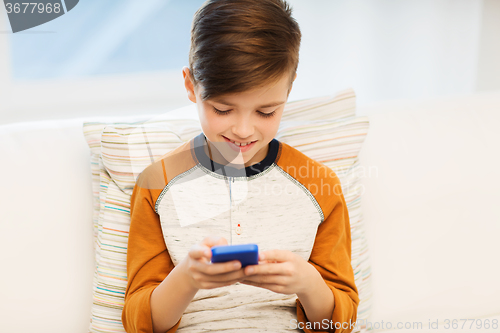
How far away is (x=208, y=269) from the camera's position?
0.61 m

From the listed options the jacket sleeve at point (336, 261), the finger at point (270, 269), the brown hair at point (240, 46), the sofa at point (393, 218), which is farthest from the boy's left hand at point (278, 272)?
the sofa at point (393, 218)

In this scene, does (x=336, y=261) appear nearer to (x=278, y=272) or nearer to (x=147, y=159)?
(x=278, y=272)

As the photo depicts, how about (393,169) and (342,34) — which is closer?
(393,169)

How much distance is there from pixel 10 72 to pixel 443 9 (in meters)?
1.63

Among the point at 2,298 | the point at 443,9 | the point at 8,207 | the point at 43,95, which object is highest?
the point at 443,9

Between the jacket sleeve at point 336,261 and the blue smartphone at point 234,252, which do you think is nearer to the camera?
the blue smartphone at point 234,252

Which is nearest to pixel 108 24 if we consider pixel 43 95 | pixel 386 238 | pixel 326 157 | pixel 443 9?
pixel 43 95

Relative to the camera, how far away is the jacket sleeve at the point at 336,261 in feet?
2.74

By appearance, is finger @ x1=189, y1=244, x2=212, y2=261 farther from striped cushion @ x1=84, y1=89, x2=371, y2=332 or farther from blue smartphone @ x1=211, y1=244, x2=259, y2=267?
striped cushion @ x1=84, y1=89, x2=371, y2=332

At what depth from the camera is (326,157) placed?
40.6 inches

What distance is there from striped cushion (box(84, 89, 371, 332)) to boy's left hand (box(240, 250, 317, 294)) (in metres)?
0.38

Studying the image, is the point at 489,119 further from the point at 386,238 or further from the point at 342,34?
the point at 342,34

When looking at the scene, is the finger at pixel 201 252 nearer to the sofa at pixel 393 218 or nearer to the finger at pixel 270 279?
the finger at pixel 270 279

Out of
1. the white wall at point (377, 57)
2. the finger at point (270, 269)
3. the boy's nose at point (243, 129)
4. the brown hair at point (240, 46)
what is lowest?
the finger at point (270, 269)
